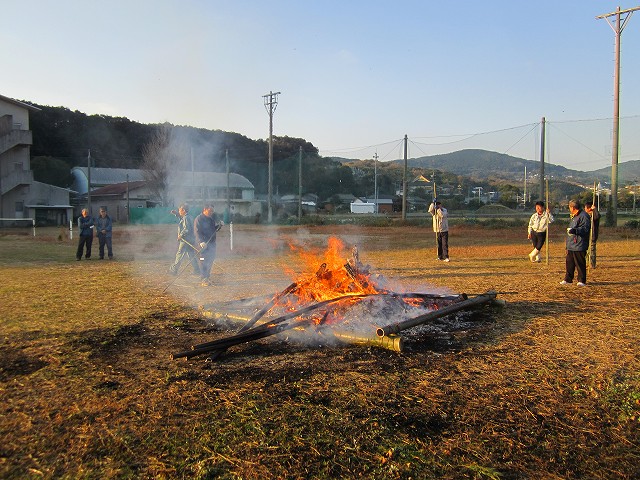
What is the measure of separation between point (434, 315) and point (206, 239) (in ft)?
21.2

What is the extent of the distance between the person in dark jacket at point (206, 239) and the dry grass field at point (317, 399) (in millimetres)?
2800

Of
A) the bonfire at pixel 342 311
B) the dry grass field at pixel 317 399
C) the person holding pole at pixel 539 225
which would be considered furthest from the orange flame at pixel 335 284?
the person holding pole at pixel 539 225

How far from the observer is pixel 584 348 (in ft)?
19.2

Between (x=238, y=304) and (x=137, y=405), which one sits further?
(x=238, y=304)

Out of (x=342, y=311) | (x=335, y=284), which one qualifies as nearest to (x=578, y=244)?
(x=335, y=284)

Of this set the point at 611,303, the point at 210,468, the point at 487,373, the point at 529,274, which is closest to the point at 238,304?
the point at 487,373

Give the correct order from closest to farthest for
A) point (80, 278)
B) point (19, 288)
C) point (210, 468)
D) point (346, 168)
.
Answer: point (210, 468), point (19, 288), point (80, 278), point (346, 168)

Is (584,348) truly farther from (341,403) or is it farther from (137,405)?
(137,405)

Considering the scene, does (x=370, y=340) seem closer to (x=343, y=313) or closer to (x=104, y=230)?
(x=343, y=313)

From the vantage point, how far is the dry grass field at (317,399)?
3271 millimetres

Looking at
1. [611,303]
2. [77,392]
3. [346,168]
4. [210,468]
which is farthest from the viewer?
[346,168]

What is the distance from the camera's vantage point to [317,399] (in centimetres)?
432

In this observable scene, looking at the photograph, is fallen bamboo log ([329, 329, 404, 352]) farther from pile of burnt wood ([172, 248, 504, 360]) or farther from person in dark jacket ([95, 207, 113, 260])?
person in dark jacket ([95, 207, 113, 260])

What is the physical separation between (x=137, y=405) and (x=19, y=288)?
777 centimetres
